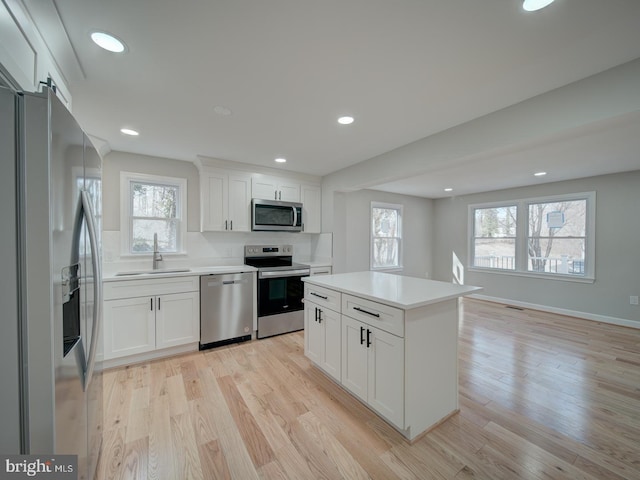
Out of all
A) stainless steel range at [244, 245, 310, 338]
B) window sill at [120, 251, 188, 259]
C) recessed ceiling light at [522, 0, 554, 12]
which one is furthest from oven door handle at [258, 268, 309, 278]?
recessed ceiling light at [522, 0, 554, 12]

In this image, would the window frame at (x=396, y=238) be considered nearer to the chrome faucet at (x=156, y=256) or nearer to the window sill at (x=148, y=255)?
the window sill at (x=148, y=255)

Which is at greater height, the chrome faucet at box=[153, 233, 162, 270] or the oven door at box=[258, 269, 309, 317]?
the chrome faucet at box=[153, 233, 162, 270]

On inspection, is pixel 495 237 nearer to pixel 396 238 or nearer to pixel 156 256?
pixel 396 238

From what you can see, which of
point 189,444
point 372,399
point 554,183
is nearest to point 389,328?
point 372,399

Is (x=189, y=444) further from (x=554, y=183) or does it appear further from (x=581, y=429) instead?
(x=554, y=183)

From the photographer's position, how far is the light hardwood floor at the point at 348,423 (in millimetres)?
1509

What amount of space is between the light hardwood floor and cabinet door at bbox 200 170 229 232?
64.7 inches

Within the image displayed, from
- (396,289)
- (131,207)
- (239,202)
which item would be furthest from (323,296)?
(131,207)

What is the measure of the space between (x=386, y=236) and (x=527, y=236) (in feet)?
8.73

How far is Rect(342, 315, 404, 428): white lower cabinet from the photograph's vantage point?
168 cm

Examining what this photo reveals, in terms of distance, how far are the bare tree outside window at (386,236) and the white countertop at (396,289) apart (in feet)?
9.41

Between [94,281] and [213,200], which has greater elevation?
[213,200]

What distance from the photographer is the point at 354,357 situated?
6.68 feet

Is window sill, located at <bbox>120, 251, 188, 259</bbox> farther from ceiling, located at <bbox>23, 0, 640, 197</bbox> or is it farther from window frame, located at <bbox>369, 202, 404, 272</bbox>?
window frame, located at <bbox>369, 202, 404, 272</bbox>
